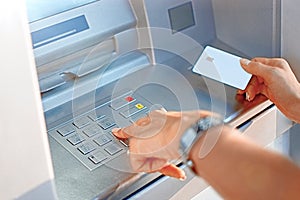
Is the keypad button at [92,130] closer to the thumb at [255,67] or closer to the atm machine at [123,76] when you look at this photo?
the atm machine at [123,76]

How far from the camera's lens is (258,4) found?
1163 millimetres

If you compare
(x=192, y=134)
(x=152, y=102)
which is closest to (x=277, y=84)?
(x=152, y=102)

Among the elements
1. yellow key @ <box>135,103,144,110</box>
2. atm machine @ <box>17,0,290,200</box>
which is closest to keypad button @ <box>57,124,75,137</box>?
atm machine @ <box>17,0,290,200</box>

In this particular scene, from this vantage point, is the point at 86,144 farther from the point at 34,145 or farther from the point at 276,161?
the point at 276,161

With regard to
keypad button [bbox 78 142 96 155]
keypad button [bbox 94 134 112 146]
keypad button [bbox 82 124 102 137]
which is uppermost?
keypad button [bbox 82 124 102 137]

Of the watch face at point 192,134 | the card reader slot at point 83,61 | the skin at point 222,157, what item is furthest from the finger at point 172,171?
the card reader slot at point 83,61

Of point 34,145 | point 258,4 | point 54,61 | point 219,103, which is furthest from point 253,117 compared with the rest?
point 34,145

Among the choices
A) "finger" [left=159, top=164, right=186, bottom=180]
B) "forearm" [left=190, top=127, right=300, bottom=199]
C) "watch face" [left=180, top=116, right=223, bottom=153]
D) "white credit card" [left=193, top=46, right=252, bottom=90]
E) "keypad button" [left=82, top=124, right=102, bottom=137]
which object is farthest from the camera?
"white credit card" [left=193, top=46, right=252, bottom=90]

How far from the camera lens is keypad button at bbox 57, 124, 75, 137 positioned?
101cm

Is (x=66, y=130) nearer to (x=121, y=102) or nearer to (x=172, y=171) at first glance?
(x=121, y=102)

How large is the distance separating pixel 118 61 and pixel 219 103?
0.66 feet

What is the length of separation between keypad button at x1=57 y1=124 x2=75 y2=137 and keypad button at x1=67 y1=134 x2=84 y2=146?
1 cm

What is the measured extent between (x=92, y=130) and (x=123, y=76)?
139 mm

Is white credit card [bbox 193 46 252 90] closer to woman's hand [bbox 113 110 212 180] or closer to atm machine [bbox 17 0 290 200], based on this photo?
atm machine [bbox 17 0 290 200]
